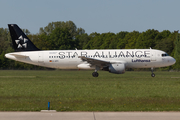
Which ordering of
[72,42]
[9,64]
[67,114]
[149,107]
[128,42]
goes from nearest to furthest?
1. [67,114]
2. [149,107]
3. [9,64]
4. [128,42]
5. [72,42]

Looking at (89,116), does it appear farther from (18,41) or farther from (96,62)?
(18,41)

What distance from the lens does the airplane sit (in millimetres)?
41438

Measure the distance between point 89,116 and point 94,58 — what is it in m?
29.6

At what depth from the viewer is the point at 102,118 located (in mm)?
12281

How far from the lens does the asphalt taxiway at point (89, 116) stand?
40.3ft

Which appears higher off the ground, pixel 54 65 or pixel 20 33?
pixel 20 33

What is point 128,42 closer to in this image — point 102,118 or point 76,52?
point 76,52

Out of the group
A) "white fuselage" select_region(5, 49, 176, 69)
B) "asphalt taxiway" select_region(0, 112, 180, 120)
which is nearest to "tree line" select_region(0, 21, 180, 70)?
"white fuselage" select_region(5, 49, 176, 69)

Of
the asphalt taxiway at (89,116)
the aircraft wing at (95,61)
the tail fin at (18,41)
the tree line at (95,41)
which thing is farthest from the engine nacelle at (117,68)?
the tree line at (95,41)

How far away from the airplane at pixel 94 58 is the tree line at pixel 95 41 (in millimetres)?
46663

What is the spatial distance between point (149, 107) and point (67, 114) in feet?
14.7

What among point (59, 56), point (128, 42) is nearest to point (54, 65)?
point (59, 56)

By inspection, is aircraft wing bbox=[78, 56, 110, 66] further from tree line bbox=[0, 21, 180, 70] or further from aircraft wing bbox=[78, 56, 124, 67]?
tree line bbox=[0, 21, 180, 70]

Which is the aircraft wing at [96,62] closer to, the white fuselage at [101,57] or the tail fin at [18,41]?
the white fuselage at [101,57]
